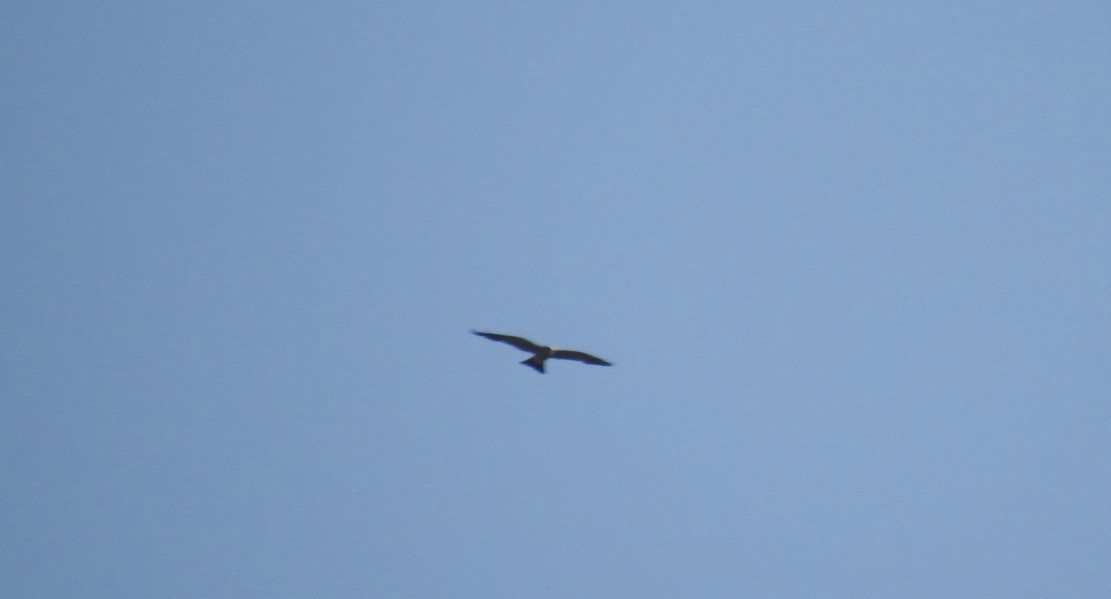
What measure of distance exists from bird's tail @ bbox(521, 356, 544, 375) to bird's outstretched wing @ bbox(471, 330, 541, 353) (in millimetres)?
144

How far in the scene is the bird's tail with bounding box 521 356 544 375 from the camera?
20.6 meters

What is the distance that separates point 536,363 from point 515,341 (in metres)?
0.68

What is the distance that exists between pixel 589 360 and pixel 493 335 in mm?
2019

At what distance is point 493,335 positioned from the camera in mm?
19938

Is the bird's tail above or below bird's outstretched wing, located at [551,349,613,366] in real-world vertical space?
below

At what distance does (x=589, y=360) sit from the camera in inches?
826

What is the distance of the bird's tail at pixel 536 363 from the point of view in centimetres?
2061

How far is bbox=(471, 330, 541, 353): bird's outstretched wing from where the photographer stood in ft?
65.3

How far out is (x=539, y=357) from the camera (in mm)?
20703

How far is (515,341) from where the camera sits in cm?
2028

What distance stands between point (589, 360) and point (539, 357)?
0.93 meters

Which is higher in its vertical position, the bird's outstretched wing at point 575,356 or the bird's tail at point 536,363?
the bird's outstretched wing at point 575,356

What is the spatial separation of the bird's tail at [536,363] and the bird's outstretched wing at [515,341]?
0.14 metres

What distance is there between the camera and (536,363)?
20.7 meters
